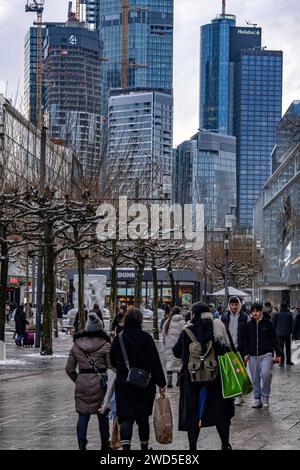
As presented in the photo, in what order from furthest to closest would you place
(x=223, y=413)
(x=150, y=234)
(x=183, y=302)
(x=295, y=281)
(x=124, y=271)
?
(x=295, y=281), (x=183, y=302), (x=124, y=271), (x=150, y=234), (x=223, y=413)

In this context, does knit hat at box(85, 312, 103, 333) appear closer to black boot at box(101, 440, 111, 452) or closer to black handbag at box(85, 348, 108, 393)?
black handbag at box(85, 348, 108, 393)

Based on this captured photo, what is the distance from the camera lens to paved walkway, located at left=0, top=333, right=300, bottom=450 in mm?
12094

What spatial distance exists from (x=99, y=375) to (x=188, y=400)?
3.31 feet

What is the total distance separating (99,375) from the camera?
11.1 meters

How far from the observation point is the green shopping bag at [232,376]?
35.3 feet

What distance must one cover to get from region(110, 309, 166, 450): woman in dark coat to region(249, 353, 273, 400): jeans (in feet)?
19.2

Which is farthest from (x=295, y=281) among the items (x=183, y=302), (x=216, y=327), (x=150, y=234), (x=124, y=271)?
(x=216, y=327)

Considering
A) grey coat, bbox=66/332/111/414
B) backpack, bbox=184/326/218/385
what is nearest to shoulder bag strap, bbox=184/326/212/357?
backpack, bbox=184/326/218/385

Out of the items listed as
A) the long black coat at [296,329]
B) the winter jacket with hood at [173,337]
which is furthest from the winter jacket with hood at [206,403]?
the long black coat at [296,329]

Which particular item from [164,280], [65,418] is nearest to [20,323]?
[65,418]

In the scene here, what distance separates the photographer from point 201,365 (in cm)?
1083

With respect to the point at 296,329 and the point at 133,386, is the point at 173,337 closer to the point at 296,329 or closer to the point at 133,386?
the point at 296,329

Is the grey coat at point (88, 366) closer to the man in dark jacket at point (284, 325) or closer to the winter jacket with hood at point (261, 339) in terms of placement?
the winter jacket with hood at point (261, 339)
